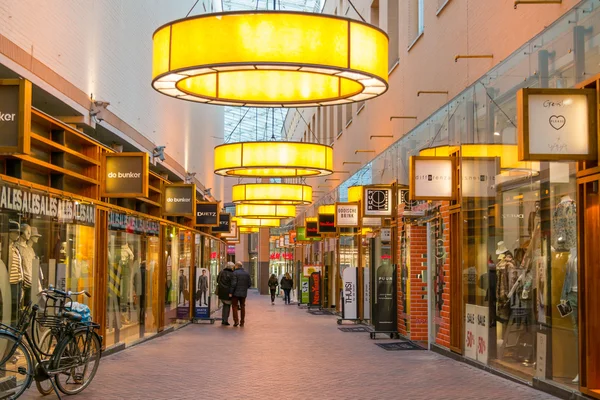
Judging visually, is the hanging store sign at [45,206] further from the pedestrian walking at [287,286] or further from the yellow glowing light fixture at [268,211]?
the pedestrian walking at [287,286]

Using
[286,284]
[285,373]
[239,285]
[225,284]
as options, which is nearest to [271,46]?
[285,373]

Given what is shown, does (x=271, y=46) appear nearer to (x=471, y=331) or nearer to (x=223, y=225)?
(x=471, y=331)

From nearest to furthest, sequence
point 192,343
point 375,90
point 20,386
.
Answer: point 20,386, point 375,90, point 192,343

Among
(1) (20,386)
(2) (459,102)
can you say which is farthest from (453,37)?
(1) (20,386)

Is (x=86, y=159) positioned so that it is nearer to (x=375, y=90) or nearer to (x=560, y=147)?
(x=375, y=90)

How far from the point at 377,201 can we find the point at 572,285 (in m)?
9.72

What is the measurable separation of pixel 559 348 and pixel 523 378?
128 centimetres

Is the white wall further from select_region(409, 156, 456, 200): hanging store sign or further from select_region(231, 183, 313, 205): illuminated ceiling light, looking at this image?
select_region(409, 156, 456, 200): hanging store sign

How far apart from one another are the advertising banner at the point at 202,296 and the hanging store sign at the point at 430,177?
1135 centimetres

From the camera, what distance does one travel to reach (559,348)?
32.6ft

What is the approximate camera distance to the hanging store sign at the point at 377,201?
1914 centimetres

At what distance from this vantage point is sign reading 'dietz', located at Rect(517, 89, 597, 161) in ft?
29.1

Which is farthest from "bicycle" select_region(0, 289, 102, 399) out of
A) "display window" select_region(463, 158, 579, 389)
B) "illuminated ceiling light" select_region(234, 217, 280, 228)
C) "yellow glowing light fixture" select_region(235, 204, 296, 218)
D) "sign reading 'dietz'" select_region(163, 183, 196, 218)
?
"illuminated ceiling light" select_region(234, 217, 280, 228)

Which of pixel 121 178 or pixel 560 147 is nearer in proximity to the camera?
pixel 560 147
